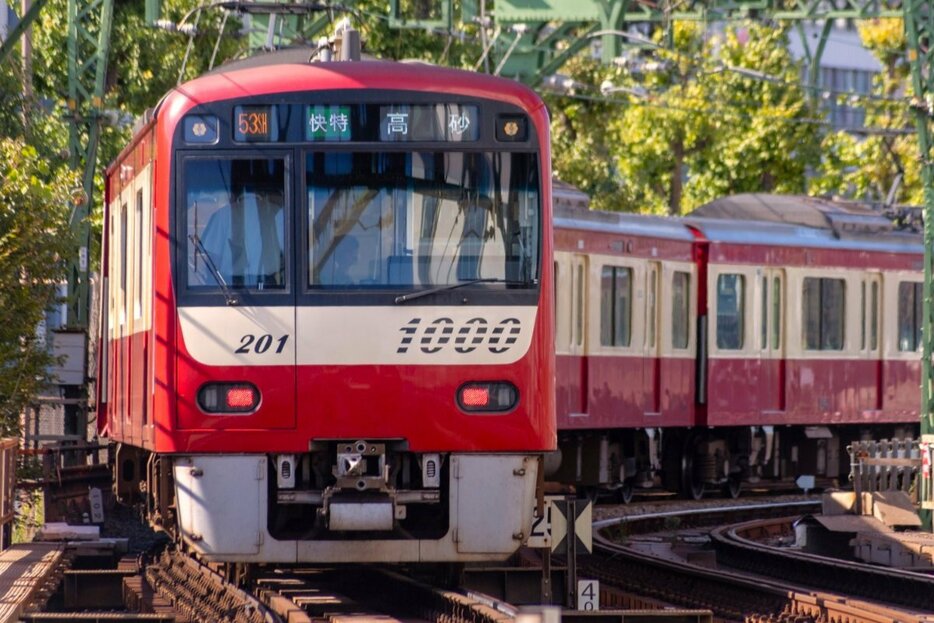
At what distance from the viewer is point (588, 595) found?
12398 millimetres

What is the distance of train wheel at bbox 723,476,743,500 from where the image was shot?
84.8 feet

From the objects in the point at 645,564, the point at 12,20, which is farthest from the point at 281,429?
the point at 12,20

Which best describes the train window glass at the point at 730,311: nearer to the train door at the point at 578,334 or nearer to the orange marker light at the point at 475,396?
the train door at the point at 578,334

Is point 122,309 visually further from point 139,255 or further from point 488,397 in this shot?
point 488,397

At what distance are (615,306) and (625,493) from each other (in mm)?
2869

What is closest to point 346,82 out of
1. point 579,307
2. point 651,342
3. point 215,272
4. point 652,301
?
point 215,272

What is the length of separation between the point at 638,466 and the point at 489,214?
12.3 meters

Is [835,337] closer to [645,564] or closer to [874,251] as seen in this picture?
[874,251]

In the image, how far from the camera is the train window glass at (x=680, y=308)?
23109 millimetres

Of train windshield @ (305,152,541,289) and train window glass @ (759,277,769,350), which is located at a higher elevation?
train windshield @ (305,152,541,289)

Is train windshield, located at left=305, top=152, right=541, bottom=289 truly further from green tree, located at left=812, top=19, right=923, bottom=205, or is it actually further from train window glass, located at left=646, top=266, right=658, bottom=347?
green tree, located at left=812, top=19, right=923, bottom=205

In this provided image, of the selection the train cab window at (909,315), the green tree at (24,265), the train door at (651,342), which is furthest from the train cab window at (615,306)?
the green tree at (24,265)

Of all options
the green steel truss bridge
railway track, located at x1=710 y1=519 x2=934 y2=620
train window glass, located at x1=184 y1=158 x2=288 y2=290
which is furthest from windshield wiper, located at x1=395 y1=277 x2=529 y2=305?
the green steel truss bridge

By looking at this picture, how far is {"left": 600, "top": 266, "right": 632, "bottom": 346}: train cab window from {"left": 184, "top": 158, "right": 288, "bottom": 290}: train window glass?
33.6 feet
